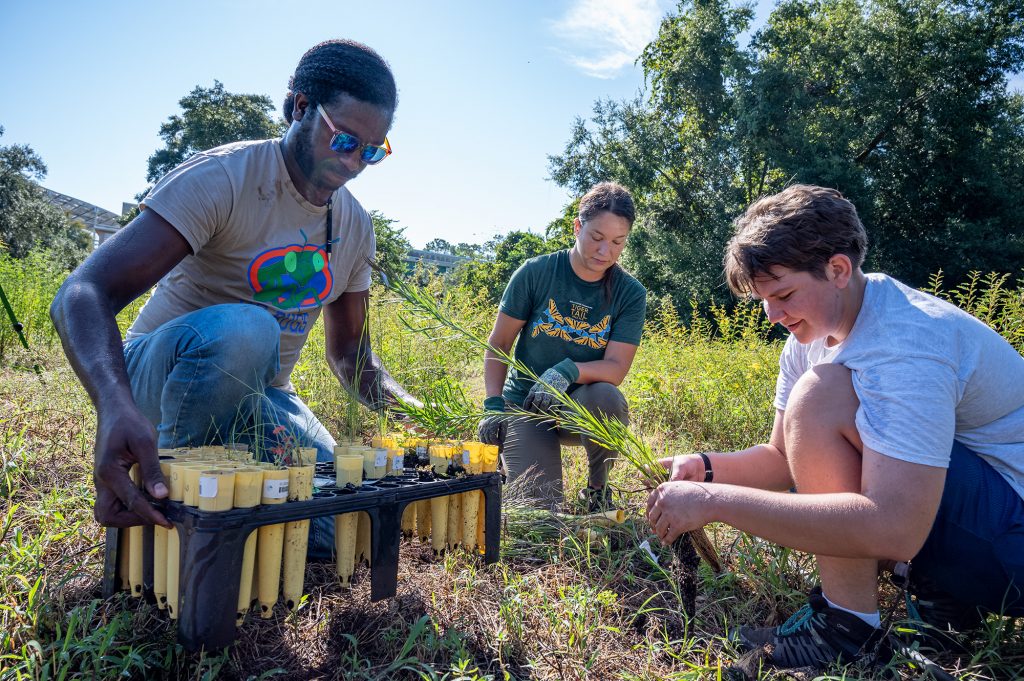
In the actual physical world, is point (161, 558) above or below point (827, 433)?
below

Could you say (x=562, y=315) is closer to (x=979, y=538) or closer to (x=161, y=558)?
(x=979, y=538)

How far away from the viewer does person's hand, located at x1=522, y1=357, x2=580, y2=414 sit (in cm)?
210

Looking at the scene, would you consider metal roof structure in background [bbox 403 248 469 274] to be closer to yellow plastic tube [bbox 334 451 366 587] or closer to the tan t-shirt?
the tan t-shirt

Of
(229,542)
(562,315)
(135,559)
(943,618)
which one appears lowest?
(943,618)

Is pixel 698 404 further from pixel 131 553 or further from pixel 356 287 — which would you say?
pixel 131 553

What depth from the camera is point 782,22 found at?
2002 cm

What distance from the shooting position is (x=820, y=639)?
1.41 meters

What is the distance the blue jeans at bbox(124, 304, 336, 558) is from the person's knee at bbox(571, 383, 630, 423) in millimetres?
1101

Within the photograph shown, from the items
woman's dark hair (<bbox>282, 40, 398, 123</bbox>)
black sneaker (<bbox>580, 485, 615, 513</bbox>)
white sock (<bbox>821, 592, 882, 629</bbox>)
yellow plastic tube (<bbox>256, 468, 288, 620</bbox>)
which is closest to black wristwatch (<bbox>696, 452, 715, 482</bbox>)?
white sock (<bbox>821, 592, 882, 629</bbox>)

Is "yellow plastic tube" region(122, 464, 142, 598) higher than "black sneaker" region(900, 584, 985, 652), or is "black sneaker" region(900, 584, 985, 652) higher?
"yellow plastic tube" region(122, 464, 142, 598)

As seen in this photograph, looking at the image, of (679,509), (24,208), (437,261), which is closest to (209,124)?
(24,208)

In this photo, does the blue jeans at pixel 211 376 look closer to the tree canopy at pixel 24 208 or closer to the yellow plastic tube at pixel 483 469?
the yellow plastic tube at pixel 483 469

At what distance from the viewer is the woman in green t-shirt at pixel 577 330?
8.45 ft

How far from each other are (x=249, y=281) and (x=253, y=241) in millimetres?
142
